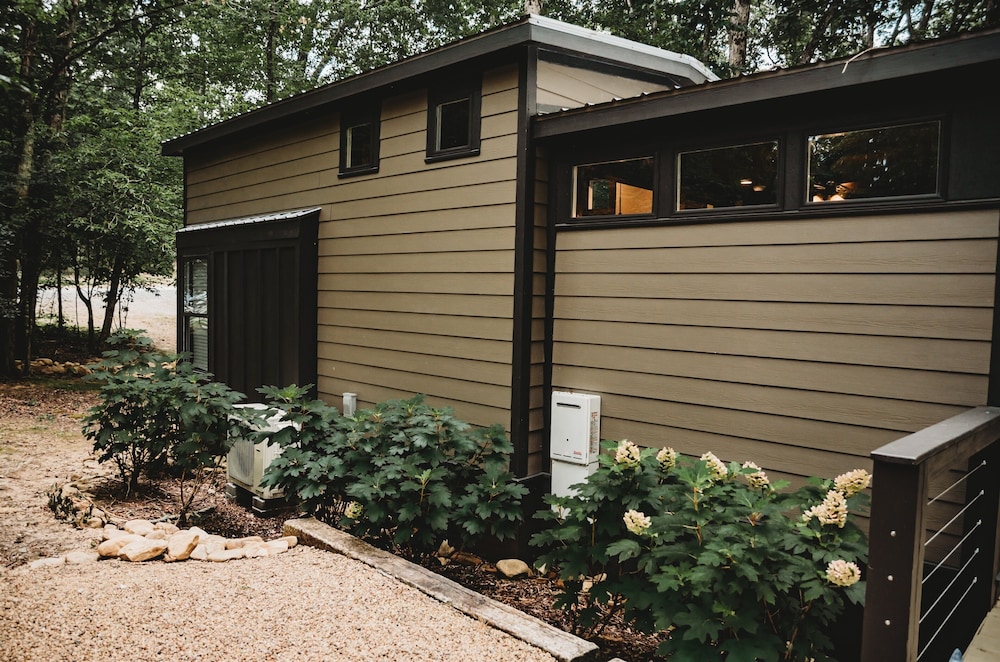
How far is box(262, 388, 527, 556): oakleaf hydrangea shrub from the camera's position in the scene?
4301 mm

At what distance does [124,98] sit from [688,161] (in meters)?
14.9

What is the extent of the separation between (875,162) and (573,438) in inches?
106

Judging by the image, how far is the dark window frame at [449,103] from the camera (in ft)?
18.0

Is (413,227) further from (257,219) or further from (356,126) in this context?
(257,219)

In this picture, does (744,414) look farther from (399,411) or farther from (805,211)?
(399,411)

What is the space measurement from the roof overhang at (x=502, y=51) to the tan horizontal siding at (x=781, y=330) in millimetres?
1487

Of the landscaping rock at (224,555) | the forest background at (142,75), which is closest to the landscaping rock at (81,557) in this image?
the landscaping rock at (224,555)

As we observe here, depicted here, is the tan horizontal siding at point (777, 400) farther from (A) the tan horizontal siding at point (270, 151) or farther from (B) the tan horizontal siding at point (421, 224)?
(A) the tan horizontal siding at point (270, 151)

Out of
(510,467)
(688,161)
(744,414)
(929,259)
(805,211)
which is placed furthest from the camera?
(510,467)

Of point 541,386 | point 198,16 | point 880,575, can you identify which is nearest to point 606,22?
point 198,16

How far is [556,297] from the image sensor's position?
532cm

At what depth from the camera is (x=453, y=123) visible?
18.9 feet

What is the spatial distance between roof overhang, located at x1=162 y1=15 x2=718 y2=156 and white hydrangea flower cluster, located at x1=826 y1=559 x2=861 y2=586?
158 inches

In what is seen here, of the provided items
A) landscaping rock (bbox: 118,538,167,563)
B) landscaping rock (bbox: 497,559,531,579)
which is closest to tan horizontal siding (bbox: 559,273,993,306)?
landscaping rock (bbox: 497,559,531,579)
